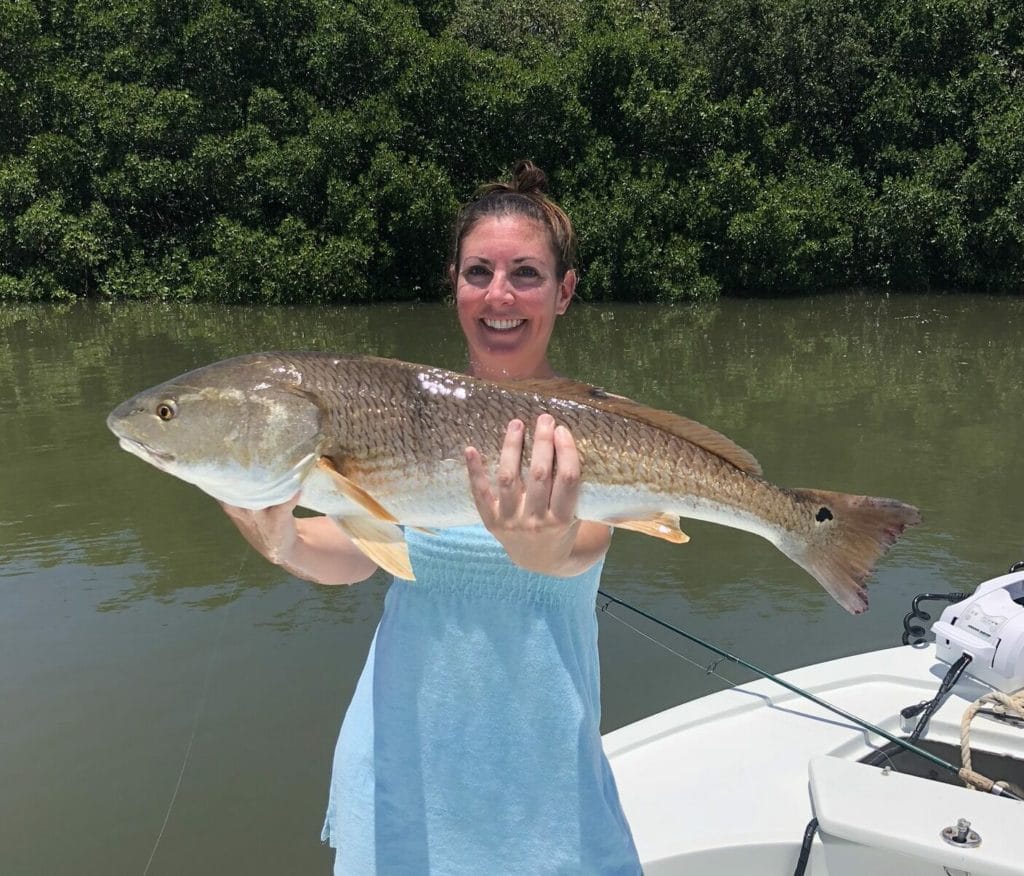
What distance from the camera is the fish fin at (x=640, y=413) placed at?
182 cm

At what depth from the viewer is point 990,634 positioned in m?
3.19

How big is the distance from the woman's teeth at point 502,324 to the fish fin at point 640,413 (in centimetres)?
15

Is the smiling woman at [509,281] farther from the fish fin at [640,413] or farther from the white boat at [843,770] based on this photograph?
the white boat at [843,770]

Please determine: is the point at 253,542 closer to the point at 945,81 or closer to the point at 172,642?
the point at 172,642

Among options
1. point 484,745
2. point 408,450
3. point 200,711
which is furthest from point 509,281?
point 200,711

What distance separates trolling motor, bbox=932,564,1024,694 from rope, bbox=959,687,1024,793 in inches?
3.5

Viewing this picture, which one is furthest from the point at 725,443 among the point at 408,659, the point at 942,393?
the point at 942,393

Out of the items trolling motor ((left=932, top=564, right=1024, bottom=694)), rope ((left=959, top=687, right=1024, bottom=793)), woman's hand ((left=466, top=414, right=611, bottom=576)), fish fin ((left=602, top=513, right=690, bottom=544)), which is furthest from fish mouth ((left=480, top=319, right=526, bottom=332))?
trolling motor ((left=932, top=564, right=1024, bottom=694))

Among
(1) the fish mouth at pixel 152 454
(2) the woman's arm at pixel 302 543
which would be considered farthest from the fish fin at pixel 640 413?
(1) the fish mouth at pixel 152 454

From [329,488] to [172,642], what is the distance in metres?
4.37

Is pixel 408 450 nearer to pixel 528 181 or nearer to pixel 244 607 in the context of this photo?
pixel 528 181

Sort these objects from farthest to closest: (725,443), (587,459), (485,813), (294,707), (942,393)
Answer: (942,393), (294,707), (725,443), (587,459), (485,813)

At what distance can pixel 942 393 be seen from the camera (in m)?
12.3

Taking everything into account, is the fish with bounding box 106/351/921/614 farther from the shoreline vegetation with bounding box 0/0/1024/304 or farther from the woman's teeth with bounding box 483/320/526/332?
the shoreline vegetation with bounding box 0/0/1024/304
